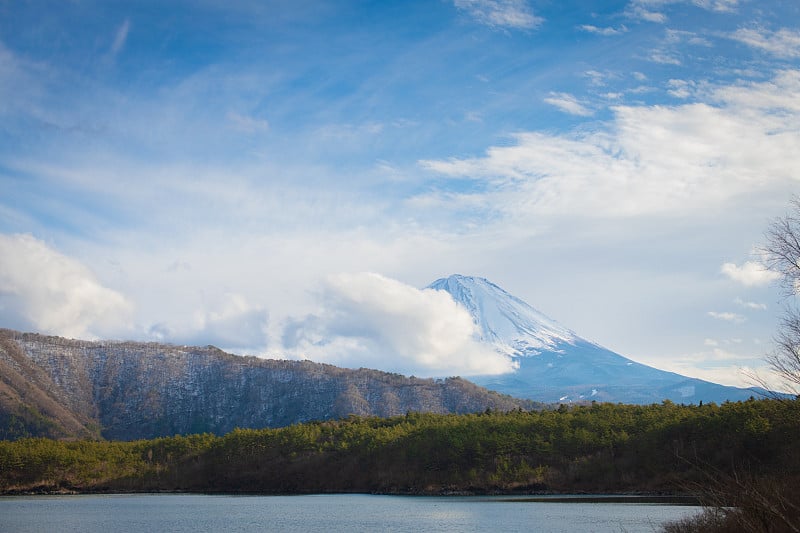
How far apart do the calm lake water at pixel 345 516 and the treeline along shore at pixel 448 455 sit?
15430 mm

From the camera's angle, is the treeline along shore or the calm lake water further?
the treeline along shore

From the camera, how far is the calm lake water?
52.4 metres

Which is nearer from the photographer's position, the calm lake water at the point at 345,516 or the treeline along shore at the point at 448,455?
the calm lake water at the point at 345,516

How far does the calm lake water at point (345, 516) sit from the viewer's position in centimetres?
5237

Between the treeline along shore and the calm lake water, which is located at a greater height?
the treeline along shore

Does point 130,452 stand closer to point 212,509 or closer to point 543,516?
point 212,509

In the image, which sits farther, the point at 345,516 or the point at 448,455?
the point at 448,455

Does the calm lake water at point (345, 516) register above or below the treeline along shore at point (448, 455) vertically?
below

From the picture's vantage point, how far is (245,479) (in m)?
117

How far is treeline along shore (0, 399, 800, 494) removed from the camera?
79.9 metres

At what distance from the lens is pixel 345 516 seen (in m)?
63.5

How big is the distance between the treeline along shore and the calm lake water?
1543 cm

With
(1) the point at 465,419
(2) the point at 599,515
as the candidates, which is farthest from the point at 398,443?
(2) the point at 599,515

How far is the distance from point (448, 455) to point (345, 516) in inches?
1532
